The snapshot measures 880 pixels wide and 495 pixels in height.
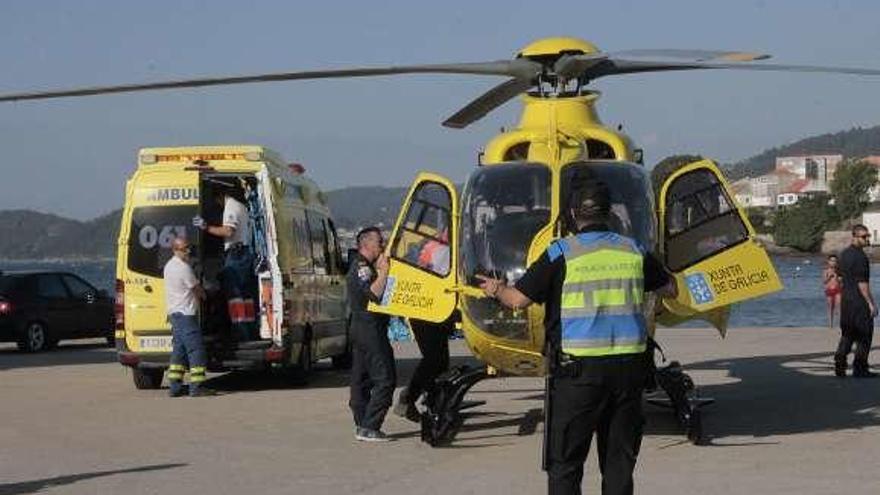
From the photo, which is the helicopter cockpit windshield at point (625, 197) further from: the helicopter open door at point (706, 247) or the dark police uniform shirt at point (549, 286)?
the dark police uniform shirt at point (549, 286)

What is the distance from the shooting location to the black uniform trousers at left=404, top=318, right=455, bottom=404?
41.7 feet

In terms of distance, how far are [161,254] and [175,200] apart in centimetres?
63

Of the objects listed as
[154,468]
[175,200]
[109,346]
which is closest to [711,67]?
[154,468]

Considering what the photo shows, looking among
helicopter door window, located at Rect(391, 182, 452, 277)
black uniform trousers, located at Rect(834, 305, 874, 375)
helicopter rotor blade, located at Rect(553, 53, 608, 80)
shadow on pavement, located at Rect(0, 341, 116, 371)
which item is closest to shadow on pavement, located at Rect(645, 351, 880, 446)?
black uniform trousers, located at Rect(834, 305, 874, 375)

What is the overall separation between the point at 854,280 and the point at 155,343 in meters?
7.85

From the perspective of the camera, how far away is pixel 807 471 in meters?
9.47

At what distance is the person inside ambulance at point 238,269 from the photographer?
1616cm

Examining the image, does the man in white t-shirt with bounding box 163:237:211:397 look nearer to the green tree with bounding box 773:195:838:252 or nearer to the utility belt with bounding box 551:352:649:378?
the utility belt with bounding box 551:352:649:378

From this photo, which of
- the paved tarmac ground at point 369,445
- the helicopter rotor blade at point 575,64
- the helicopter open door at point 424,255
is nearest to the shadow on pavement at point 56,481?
the paved tarmac ground at point 369,445

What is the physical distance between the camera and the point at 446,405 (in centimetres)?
1127

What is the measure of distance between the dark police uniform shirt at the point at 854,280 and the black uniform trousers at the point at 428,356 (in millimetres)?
5554

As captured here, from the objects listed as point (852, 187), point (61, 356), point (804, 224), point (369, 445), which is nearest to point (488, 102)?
point (369, 445)

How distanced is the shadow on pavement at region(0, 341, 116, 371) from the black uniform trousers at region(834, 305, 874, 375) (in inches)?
434

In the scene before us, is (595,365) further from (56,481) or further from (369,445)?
(369,445)
